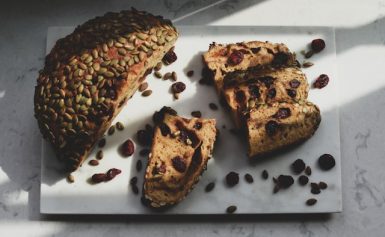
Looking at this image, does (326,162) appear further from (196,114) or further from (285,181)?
(196,114)

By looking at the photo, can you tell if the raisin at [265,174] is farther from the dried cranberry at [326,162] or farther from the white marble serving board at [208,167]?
the dried cranberry at [326,162]

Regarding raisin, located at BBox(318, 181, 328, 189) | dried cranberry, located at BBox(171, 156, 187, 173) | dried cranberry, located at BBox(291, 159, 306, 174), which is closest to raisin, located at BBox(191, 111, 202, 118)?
dried cranberry, located at BBox(171, 156, 187, 173)

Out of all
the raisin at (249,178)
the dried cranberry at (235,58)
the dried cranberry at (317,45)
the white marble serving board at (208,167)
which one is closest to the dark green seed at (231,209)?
the white marble serving board at (208,167)

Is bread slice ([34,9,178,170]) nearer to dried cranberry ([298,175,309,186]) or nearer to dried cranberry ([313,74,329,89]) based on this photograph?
dried cranberry ([313,74,329,89])

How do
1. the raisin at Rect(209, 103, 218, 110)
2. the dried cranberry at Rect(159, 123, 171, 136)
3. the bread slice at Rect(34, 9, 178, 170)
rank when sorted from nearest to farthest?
1. the bread slice at Rect(34, 9, 178, 170)
2. the dried cranberry at Rect(159, 123, 171, 136)
3. the raisin at Rect(209, 103, 218, 110)

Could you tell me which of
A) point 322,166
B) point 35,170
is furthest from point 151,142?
point 322,166

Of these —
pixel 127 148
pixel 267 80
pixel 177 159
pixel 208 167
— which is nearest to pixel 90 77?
pixel 127 148
